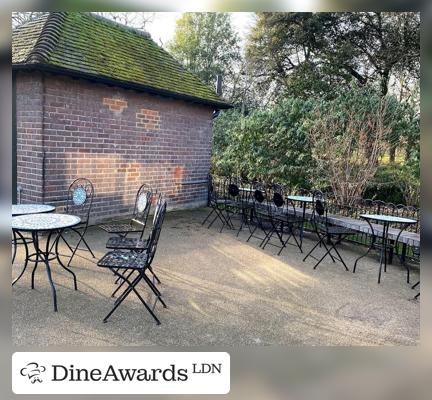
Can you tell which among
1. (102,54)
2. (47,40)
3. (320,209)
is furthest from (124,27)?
(320,209)

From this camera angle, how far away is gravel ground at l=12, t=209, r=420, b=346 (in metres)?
2.94

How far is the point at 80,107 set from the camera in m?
6.25

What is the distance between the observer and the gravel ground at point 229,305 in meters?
2.94

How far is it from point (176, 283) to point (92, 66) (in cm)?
428

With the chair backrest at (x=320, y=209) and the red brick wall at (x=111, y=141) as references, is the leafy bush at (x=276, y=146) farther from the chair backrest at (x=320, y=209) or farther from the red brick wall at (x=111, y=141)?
the chair backrest at (x=320, y=209)

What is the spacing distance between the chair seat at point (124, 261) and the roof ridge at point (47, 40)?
3529 millimetres

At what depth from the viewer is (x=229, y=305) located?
357 cm

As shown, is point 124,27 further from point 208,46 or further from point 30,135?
point 208,46

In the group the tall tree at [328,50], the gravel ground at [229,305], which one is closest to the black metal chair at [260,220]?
the gravel ground at [229,305]

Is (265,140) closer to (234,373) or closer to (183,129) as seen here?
(183,129)

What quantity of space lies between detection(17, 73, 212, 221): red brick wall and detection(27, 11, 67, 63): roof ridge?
1.16 ft

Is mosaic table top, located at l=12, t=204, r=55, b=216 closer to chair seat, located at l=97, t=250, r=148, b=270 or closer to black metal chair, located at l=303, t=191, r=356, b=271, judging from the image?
chair seat, located at l=97, t=250, r=148, b=270

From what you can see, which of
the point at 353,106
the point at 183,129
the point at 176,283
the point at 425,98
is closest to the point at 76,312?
the point at 176,283

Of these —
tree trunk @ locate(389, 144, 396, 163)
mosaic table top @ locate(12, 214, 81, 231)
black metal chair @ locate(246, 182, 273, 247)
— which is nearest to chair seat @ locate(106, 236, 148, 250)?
mosaic table top @ locate(12, 214, 81, 231)
